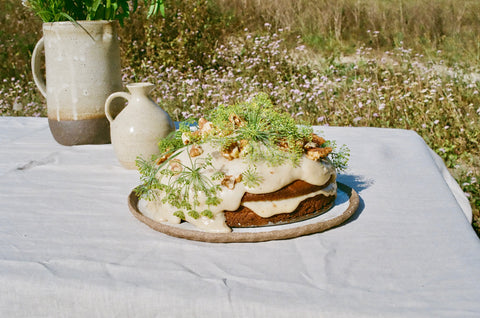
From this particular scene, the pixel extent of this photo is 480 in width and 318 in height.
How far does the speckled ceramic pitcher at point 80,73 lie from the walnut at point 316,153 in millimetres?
884

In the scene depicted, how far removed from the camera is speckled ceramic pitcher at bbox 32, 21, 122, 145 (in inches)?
67.3

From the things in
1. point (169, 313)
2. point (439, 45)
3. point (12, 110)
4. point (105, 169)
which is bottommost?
point (12, 110)

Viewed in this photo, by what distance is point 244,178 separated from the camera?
0.99 metres

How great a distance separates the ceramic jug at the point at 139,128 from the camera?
1.49m

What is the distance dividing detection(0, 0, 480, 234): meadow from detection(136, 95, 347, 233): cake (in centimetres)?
186

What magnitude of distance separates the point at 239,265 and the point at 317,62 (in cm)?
504

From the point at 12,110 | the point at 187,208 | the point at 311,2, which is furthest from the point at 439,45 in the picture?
the point at 187,208

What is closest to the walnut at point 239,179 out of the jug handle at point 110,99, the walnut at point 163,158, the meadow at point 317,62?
the walnut at point 163,158

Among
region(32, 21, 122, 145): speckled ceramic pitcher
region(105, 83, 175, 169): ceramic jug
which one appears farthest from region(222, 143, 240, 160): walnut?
region(32, 21, 122, 145): speckled ceramic pitcher

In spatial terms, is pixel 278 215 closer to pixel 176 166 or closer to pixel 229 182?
pixel 229 182

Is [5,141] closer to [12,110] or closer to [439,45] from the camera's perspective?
[12,110]

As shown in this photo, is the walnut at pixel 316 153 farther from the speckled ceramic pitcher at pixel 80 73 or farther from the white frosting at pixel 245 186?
the speckled ceramic pitcher at pixel 80 73

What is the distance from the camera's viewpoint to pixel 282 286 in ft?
2.75

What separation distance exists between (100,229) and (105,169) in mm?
503
